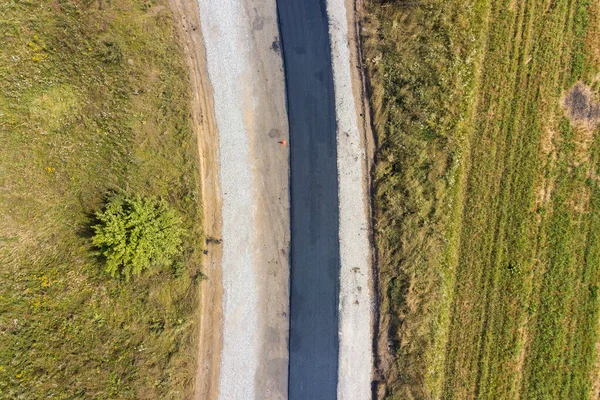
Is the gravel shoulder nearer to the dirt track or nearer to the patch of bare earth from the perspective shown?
the dirt track

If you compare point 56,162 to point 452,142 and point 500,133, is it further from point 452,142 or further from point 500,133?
point 500,133

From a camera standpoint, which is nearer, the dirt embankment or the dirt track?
the dirt embankment

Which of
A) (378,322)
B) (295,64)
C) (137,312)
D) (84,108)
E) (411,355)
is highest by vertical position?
(295,64)

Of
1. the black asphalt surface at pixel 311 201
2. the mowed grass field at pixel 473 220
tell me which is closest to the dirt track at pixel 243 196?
the black asphalt surface at pixel 311 201

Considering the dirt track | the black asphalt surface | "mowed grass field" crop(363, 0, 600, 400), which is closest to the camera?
"mowed grass field" crop(363, 0, 600, 400)

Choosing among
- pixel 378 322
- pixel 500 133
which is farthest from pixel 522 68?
pixel 378 322

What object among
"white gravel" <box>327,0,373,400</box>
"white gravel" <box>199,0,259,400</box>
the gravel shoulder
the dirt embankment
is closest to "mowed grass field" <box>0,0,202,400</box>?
the dirt embankment

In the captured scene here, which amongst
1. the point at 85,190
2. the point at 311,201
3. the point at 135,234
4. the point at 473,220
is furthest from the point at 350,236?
the point at 85,190
